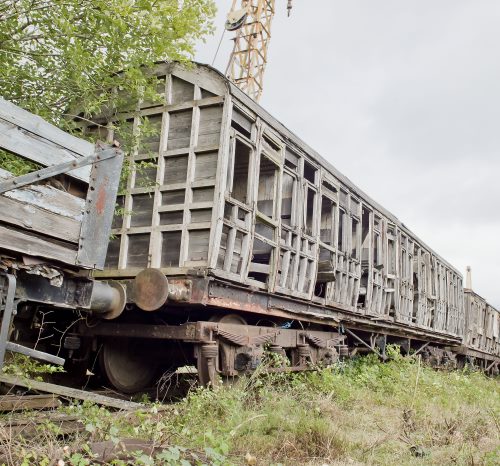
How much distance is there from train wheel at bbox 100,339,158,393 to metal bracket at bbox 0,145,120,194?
3450 mm

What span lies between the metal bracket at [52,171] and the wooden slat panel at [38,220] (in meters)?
0.11

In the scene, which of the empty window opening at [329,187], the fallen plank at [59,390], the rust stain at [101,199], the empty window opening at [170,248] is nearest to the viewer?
the fallen plank at [59,390]

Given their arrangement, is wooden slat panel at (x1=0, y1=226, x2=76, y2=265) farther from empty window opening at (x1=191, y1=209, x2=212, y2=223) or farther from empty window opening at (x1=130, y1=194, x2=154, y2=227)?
empty window opening at (x1=130, y1=194, x2=154, y2=227)

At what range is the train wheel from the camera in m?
6.88

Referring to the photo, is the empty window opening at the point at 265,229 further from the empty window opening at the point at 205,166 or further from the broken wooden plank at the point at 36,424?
the broken wooden plank at the point at 36,424

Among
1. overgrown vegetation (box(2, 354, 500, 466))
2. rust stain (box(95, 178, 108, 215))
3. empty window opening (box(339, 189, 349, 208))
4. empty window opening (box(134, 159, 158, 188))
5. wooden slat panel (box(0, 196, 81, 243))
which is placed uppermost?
empty window opening (box(339, 189, 349, 208))

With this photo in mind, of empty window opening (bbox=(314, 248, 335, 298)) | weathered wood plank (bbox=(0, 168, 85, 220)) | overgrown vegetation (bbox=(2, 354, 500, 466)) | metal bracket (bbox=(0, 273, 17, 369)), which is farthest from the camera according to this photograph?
empty window opening (bbox=(314, 248, 335, 298))

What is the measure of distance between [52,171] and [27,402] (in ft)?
5.74

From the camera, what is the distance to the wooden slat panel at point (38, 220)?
353 cm

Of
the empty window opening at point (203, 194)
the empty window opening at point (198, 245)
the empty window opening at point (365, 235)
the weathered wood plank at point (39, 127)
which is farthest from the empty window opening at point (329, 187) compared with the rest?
the weathered wood plank at point (39, 127)

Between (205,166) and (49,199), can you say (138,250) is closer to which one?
(205,166)

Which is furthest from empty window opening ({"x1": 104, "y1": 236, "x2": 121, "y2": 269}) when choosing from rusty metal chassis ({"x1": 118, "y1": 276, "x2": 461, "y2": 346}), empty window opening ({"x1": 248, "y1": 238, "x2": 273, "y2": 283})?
empty window opening ({"x1": 248, "y1": 238, "x2": 273, "y2": 283})

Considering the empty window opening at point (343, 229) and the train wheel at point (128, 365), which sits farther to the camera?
the empty window opening at point (343, 229)

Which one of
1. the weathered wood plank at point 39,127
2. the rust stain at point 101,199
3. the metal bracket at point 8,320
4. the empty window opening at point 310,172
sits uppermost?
the empty window opening at point 310,172
